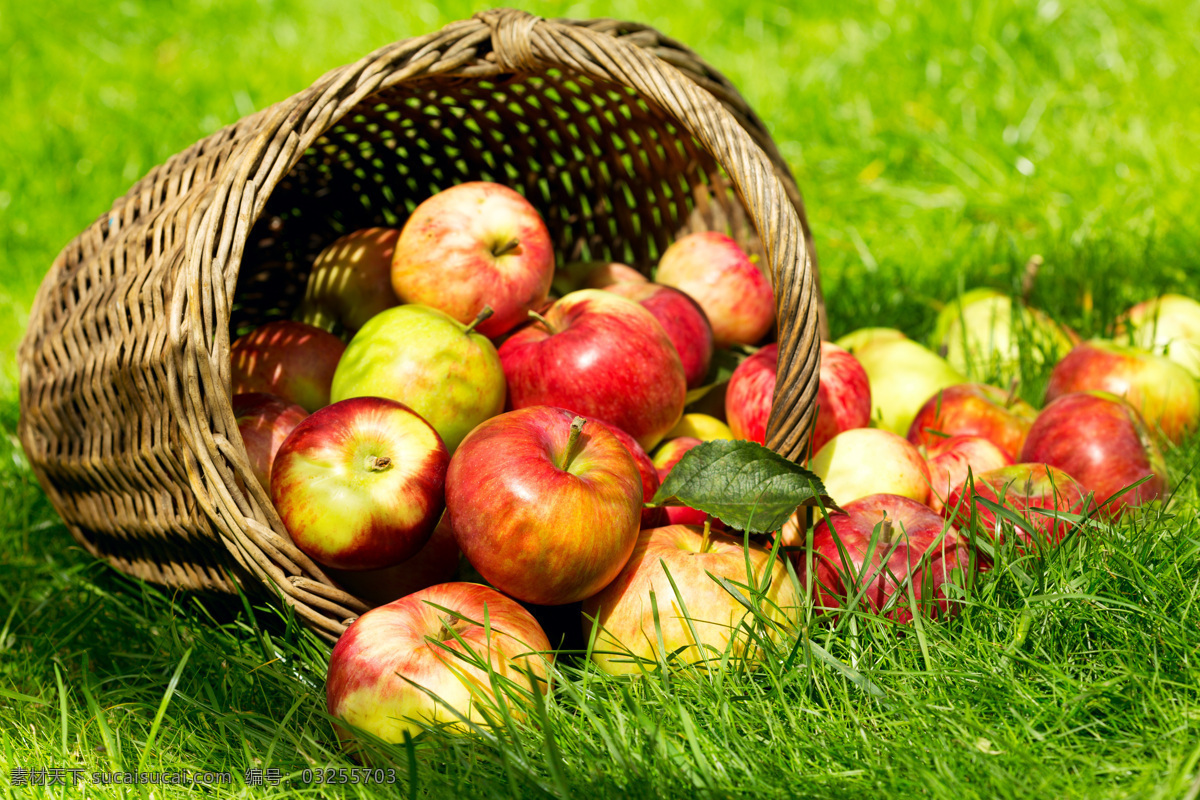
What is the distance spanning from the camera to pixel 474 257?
2141 millimetres

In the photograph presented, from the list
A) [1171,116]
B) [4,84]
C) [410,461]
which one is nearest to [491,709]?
[410,461]

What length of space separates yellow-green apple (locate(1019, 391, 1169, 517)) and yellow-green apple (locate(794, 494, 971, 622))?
45cm

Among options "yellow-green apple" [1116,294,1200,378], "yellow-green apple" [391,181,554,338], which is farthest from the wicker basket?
"yellow-green apple" [1116,294,1200,378]

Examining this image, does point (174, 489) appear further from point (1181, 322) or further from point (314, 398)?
point (1181, 322)

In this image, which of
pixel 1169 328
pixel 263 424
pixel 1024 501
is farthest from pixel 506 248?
pixel 1169 328

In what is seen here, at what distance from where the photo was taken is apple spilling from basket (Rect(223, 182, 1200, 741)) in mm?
1525

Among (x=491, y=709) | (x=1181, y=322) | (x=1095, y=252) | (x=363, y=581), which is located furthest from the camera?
(x=1095, y=252)

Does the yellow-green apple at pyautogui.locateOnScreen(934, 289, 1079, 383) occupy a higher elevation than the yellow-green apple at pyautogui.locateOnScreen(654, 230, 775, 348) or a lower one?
lower

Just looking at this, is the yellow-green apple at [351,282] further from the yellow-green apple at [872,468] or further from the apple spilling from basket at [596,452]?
the yellow-green apple at [872,468]

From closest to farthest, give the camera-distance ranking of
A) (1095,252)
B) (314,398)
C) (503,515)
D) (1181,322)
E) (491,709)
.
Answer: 1. (491,709)
2. (503,515)
3. (314,398)
4. (1181,322)
5. (1095,252)

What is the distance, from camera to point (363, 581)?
1832 mm

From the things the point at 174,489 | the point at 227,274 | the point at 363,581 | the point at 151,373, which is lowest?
the point at 363,581

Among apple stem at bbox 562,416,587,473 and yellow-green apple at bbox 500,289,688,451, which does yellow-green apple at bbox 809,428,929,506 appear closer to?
yellow-green apple at bbox 500,289,688,451

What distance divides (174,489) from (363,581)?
394mm
